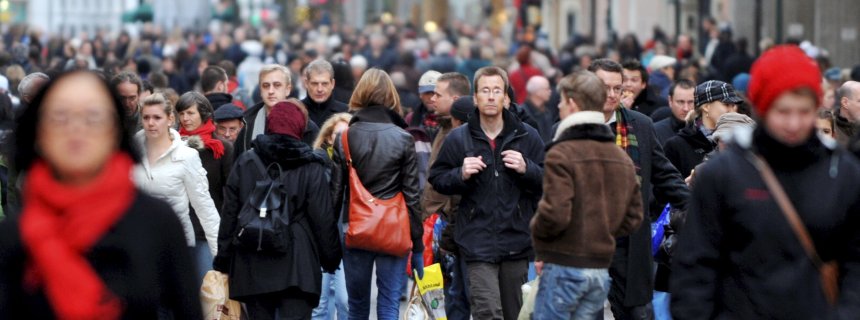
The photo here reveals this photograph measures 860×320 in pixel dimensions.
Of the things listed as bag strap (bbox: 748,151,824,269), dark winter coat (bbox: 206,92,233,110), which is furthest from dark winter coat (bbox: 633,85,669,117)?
bag strap (bbox: 748,151,824,269)

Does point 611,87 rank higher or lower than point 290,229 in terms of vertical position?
higher

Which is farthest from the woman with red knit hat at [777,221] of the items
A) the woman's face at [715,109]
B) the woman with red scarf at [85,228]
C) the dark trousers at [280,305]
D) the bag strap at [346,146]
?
the woman's face at [715,109]

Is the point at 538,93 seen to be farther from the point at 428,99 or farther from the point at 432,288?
the point at 432,288

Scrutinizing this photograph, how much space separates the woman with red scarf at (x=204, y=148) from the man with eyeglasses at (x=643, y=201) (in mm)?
2207

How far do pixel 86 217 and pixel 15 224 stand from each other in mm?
249

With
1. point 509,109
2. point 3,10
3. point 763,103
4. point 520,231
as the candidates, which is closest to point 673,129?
point 509,109

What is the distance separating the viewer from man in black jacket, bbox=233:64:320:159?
36.4 feet

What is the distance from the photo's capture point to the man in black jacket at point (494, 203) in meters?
9.19

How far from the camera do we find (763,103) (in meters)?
5.46

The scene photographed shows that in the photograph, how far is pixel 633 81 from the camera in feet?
41.8

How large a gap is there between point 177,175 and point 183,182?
0.06 meters

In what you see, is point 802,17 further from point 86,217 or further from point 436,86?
point 86,217

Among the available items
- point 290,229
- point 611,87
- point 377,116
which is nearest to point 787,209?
point 290,229

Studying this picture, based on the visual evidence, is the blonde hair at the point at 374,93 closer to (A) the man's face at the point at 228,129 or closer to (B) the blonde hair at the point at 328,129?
(B) the blonde hair at the point at 328,129
